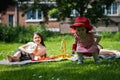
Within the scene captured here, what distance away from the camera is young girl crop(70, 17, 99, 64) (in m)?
11.5

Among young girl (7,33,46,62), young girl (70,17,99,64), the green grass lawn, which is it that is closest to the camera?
the green grass lawn

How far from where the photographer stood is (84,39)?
38.4 ft

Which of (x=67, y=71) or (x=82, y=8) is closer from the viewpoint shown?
(x=67, y=71)

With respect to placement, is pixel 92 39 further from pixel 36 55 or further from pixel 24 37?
pixel 24 37

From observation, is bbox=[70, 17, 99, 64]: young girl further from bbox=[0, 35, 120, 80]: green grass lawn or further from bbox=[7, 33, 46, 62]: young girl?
bbox=[7, 33, 46, 62]: young girl

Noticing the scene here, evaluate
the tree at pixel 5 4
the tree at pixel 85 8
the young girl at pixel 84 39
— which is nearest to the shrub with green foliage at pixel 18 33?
the tree at pixel 85 8

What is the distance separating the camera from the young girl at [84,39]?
11.5 metres

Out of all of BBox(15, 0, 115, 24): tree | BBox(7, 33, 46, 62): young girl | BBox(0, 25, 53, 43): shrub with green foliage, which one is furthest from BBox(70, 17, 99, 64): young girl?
BBox(15, 0, 115, 24): tree

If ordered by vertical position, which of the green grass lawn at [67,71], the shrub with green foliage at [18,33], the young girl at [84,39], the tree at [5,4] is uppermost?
the tree at [5,4]

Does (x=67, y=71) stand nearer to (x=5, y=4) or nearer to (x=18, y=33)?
(x=5, y=4)

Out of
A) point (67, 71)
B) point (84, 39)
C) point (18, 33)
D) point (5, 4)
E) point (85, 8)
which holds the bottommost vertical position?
point (18, 33)

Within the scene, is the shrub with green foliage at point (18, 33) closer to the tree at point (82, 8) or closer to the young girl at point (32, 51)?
the tree at point (82, 8)

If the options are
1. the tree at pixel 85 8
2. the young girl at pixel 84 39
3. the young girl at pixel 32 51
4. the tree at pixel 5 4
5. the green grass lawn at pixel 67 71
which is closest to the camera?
the green grass lawn at pixel 67 71

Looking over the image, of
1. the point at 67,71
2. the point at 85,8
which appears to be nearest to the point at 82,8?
the point at 85,8
